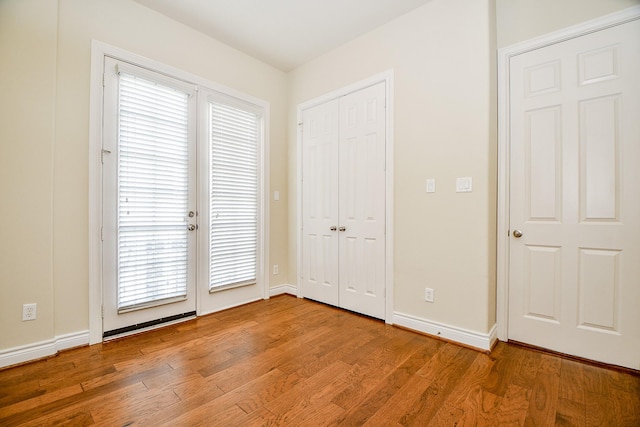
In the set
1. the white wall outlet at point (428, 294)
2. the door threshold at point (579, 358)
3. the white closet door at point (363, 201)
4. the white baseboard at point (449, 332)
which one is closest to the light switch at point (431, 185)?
the white closet door at point (363, 201)

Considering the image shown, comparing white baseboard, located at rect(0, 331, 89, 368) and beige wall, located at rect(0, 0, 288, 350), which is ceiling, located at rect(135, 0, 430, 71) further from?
white baseboard, located at rect(0, 331, 89, 368)

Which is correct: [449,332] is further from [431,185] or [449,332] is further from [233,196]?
[233,196]

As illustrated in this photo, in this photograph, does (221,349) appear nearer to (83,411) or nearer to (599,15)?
(83,411)

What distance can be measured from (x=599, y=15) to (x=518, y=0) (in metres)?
0.57

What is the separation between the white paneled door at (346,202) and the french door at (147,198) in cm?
135

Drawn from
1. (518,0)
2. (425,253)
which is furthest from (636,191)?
(518,0)

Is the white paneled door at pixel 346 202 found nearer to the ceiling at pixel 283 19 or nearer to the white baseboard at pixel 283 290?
the white baseboard at pixel 283 290

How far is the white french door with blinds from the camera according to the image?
2.43 m

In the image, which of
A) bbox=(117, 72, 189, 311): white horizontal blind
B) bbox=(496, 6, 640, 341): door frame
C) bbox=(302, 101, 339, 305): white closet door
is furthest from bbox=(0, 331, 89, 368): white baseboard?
bbox=(496, 6, 640, 341): door frame

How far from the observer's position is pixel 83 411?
1537mm

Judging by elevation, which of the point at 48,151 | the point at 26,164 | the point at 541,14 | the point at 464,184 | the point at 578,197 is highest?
the point at 541,14

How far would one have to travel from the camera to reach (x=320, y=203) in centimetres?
345

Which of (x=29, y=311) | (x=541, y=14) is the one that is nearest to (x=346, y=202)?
(x=541, y=14)

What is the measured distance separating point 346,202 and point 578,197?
1934mm
